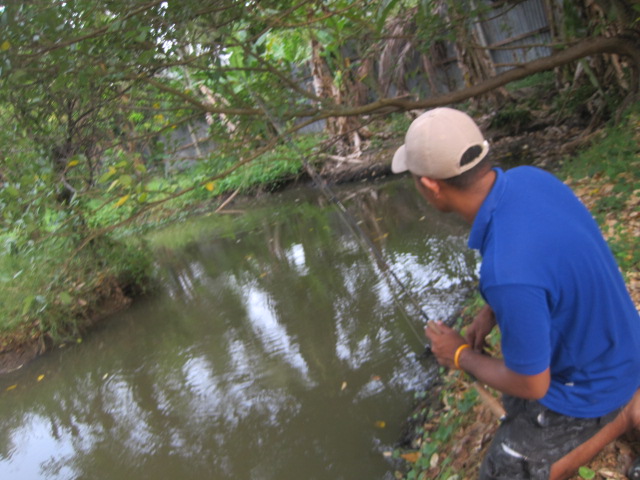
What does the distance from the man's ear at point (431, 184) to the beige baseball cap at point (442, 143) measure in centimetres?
2

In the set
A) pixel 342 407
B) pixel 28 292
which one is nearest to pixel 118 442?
pixel 342 407

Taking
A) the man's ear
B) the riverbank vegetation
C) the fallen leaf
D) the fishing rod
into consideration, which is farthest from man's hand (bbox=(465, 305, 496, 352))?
the fallen leaf

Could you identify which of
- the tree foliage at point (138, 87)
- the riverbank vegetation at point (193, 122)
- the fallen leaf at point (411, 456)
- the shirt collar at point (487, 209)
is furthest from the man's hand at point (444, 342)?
the tree foliage at point (138, 87)

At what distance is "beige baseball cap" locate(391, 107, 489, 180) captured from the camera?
1617mm

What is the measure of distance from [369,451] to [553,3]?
727 centimetres

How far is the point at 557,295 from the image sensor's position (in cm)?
154

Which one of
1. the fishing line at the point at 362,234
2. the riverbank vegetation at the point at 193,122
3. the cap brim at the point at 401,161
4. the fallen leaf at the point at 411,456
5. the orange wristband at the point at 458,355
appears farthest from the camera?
the riverbank vegetation at the point at 193,122

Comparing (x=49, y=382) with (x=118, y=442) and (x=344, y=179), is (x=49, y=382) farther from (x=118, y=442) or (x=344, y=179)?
(x=344, y=179)

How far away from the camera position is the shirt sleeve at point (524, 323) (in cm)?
147

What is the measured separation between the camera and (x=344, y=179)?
12023 mm

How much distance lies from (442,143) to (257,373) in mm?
3737

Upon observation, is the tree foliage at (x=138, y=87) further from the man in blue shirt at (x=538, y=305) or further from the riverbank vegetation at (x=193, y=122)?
the man in blue shirt at (x=538, y=305)

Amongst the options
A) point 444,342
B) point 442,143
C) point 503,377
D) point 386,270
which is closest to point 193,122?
point 386,270

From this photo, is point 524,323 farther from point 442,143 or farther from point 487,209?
point 442,143
